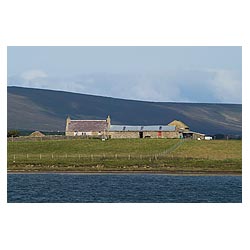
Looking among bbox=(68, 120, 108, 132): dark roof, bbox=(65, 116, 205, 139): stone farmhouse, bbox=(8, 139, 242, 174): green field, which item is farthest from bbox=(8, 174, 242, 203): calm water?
bbox=(68, 120, 108, 132): dark roof

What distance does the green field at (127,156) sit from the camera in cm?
6525

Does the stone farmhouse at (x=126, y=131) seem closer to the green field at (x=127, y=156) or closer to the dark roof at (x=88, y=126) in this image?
the dark roof at (x=88, y=126)

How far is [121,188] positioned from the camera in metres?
51.5

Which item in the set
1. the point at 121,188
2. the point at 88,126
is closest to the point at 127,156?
the point at 121,188

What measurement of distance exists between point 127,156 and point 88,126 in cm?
3632

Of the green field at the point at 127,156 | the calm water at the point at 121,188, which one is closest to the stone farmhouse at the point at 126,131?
the green field at the point at 127,156

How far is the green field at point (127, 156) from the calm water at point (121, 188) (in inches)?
143

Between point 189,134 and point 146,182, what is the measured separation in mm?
49904

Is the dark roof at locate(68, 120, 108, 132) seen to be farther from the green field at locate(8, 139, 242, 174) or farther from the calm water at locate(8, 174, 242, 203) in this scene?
the calm water at locate(8, 174, 242, 203)

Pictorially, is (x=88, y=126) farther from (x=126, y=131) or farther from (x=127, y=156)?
(x=127, y=156)

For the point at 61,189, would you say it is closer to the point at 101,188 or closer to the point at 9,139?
the point at 101,188

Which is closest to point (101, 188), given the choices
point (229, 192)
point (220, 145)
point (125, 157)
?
point (229, 192)

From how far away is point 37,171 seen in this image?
64188 mm

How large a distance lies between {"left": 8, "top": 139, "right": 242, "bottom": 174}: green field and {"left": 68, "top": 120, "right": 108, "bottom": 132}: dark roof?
21353 millimetres
